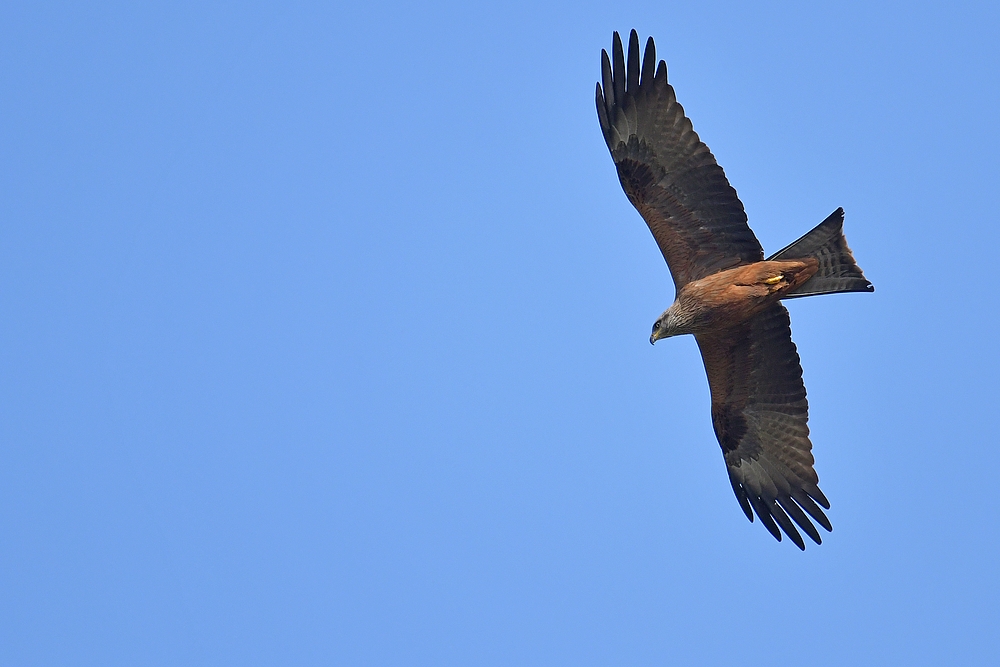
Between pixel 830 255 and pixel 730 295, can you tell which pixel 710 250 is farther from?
pixel 830 255

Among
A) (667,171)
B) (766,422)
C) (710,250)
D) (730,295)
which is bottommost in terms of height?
(766,422)

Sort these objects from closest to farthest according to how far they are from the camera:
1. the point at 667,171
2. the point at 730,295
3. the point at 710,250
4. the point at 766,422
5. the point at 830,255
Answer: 1. the point at 830,255
2. the point at 730,295
3. the point at 667,171
4. the point at 710,250
5. the point at 766,422

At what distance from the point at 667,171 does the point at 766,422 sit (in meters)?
2.99

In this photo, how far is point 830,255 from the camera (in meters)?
11.0

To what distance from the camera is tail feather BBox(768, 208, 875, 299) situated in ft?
35.8

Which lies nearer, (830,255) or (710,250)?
(830,255)

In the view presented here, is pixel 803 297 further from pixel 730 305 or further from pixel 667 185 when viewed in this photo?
pixel 667 185

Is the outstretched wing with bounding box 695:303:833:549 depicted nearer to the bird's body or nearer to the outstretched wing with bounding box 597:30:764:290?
the bird's body

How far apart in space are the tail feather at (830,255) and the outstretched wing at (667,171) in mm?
433

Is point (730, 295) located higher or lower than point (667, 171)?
lower

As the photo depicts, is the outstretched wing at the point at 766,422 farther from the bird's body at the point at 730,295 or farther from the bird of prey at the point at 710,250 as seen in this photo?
the bird's body at the point at 730,295

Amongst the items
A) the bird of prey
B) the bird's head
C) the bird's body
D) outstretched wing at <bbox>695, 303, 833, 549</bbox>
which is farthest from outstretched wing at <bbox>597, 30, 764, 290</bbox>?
outstretched wing at <bbox>695, 303, 833, 549</bbox>

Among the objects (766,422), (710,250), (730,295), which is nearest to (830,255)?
(730,295)

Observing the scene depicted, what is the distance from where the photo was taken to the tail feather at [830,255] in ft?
35.8
